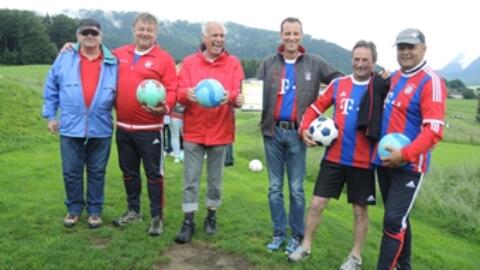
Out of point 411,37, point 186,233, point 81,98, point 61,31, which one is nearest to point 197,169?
point 186,233

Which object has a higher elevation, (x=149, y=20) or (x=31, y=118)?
(x=149, y=20)

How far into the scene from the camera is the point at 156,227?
21.6ft

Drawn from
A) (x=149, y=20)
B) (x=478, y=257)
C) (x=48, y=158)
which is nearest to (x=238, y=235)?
(x=149, y=20)

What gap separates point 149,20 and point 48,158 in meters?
6.96

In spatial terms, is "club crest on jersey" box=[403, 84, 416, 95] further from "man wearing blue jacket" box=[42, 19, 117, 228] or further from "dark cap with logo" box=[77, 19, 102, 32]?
"dark cap with logo" box=[77, 19, 102, 32]

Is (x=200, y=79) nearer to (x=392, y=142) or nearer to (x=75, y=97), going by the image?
(x=75, y=97)

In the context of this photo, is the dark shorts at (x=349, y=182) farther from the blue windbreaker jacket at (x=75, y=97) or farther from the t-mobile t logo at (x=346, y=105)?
the blue windbreaker jacket at (x=75, y=97)

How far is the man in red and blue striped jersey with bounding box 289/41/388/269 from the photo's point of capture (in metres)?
5.53

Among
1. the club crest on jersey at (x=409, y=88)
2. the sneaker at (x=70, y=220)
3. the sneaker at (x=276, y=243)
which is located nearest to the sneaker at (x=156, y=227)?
the sneaker at (x=70, y=220)

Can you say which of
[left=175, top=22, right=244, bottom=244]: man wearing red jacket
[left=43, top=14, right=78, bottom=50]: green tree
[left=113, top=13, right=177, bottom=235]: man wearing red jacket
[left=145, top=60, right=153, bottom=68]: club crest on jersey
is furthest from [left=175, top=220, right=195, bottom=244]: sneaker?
[left=43, top=14, right=78, bottom=50]: green tree

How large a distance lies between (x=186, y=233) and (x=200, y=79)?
2.03 meters

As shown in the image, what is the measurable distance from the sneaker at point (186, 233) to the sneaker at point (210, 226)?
216 millimetres

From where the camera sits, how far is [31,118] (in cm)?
1595

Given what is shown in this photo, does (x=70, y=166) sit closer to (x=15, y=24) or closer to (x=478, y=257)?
(x=478, y=257)
